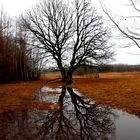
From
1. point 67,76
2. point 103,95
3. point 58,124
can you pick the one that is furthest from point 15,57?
point 58,124

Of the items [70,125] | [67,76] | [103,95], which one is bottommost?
[70,125]

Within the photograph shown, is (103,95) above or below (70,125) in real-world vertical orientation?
above

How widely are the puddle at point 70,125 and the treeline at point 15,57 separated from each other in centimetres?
3389

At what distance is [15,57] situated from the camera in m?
52.1

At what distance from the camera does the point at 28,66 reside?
5362cm

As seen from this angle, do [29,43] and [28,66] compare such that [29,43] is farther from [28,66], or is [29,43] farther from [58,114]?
[58,114]

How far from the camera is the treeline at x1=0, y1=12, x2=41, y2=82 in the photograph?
4909cm

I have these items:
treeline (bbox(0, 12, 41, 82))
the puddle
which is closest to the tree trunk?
treeline (bbox(0, 12, 41, 82))

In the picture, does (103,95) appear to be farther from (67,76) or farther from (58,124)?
(67,76)

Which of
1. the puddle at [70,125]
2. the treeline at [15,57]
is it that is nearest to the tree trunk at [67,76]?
the treeline at [15,57]

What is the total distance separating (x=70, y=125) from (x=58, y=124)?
51cm

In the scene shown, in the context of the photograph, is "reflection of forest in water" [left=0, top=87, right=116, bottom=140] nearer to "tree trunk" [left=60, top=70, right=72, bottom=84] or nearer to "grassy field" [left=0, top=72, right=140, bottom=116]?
"grassy field" [left=0, top=72, right=140, bottom=116]

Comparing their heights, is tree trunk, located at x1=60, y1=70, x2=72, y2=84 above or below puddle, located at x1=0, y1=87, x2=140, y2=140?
above

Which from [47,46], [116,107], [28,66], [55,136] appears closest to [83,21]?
[47,46]
